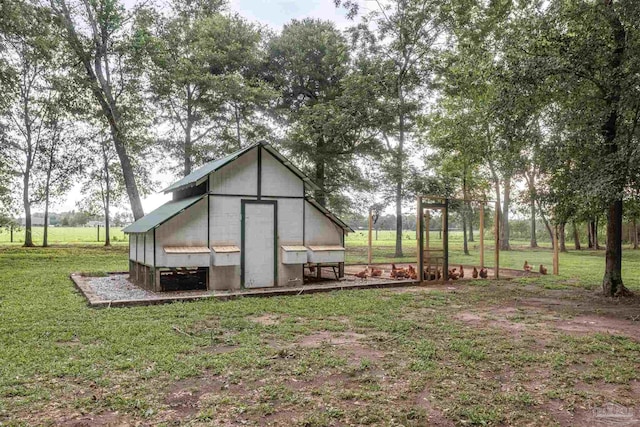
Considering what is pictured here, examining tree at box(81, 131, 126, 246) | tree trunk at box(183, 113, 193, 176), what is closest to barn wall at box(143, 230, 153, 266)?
tree trunk at box(183, 113, 193, 176)

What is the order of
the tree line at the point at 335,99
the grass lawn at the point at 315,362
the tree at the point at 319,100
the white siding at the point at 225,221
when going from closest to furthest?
the grass lawn at the point at 315,362 → the tree line at the point at 335,99 → the white siding at the point at 225,221 → the tree at the point at 319,100

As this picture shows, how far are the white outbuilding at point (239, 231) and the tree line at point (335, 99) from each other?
4.80 m

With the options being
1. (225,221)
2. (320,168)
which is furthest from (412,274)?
(320,168)

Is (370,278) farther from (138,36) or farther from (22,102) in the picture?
(22,102)

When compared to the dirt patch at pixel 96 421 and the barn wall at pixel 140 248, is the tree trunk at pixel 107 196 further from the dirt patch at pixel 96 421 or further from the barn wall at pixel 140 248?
the dirt patch at pixel 96 421

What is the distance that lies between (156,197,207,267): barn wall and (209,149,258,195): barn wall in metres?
0.54

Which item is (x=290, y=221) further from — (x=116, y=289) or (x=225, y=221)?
(x=116, y=289)

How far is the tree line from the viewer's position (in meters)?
10.1

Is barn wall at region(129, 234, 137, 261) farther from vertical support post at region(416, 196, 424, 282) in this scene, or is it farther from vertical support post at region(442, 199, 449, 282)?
vertical support post at region(442, 199, 449, 282)

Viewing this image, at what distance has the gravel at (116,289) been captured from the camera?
10.2 meters

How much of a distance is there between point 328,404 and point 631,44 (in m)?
9.63

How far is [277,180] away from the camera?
12.1m

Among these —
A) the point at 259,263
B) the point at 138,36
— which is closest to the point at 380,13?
the point at 138,36

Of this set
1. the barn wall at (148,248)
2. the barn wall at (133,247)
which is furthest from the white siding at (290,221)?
the barn wall at (133,247)
